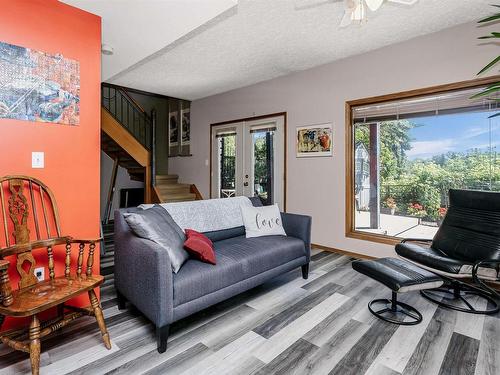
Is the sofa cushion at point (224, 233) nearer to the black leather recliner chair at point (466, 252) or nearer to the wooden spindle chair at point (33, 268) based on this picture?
the wooden spindle chair at point (33, 268)

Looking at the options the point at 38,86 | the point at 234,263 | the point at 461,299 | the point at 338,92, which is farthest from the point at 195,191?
the point at 461,299

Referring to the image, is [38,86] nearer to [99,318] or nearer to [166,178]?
[99,318]

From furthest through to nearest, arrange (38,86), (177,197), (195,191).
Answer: (195,191) < (177,197) < (38,86)

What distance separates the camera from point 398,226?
375 centimetres

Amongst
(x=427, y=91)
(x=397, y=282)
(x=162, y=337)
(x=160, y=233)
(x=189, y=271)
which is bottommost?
(x=162, y=337)

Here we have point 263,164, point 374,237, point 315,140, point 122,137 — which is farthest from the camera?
point 122,137

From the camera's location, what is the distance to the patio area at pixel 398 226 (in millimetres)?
3523

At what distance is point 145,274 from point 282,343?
105 cm

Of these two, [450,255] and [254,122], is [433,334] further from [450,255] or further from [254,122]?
[254,122]

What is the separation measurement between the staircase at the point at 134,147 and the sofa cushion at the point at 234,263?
3605 millimetres

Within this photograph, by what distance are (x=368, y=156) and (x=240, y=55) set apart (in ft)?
7.51

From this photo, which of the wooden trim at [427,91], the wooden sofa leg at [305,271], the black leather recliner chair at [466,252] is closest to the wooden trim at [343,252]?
the black leather recliner chair at [466,252]

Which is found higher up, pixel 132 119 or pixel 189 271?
pixel 132 119

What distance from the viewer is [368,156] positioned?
3957 mm
